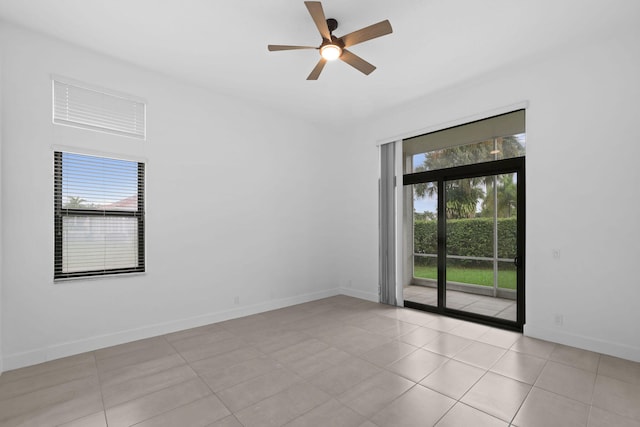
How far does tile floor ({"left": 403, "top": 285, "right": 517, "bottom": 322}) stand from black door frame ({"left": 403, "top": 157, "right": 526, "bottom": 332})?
0.11 metres

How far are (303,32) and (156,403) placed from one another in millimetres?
3541

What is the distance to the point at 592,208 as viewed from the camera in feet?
10.8

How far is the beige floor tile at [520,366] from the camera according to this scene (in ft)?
9.08

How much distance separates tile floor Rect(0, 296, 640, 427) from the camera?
223 centimetres

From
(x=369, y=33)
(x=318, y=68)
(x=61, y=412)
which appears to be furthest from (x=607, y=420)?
(x=61, y=412)

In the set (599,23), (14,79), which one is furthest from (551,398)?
(14,79)

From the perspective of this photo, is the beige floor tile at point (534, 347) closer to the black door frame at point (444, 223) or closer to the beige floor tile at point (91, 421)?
the black door frame at point (444, 223)

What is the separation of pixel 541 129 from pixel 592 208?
1038 mm

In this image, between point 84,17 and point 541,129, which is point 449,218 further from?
point 84,17

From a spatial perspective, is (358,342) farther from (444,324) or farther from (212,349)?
(212,349)

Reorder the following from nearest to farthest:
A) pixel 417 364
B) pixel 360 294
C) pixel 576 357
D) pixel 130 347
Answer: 1. pixel 417 364
2. pixel 576 357
3. pixel 130 347
4. pixel 360 294

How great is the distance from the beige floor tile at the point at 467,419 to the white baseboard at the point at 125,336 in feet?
10.4

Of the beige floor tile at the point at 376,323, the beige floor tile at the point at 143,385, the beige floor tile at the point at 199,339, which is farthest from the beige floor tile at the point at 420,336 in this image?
the beige floor tile at the point at 143,385

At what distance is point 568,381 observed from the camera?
8.75 feet
